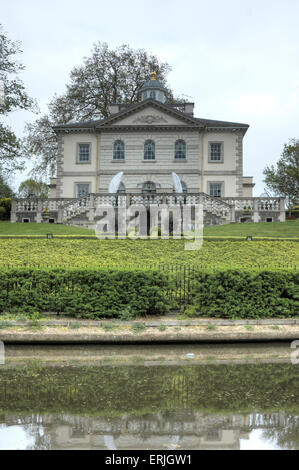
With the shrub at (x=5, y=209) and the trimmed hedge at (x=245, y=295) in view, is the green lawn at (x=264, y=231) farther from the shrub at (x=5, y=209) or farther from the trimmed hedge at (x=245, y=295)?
the shrub at (x=5, y=209)

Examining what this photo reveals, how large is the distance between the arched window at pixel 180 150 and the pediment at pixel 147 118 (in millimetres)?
1471

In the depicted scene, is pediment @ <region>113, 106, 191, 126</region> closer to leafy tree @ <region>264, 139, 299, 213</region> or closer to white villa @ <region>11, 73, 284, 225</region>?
white villa @ <region>11, 73, 284, 225</region>

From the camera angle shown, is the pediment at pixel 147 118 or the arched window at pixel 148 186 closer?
the pediment at pixel 147 118

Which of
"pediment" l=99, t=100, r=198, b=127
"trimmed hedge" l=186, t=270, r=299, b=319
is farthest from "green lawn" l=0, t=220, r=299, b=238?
"pediment" l=99, t=100, r=198, b=127

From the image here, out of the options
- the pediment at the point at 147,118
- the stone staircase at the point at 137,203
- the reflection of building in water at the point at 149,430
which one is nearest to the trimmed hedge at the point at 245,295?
the reflection of building in water at the point at 149,430

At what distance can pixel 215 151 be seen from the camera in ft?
119

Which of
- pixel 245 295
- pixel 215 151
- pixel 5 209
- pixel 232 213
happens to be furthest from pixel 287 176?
pixel 245 295

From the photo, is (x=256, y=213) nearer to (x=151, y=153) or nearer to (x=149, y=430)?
(x=151, y=153)

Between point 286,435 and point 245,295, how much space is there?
5.44 metres

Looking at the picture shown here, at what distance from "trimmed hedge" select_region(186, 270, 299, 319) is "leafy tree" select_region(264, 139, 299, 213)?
1631 inches

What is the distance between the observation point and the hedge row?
9859mm

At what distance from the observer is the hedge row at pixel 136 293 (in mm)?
9859

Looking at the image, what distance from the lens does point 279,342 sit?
30.4 feet
